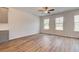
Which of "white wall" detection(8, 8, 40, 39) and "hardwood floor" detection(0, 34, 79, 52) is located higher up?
"white wall" detection(8, 8, 40, 39)

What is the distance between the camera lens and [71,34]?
28.2 ft

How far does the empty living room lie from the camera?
16.1 ft

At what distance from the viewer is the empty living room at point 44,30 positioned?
16.1ft

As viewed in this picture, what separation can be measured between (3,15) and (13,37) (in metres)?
1.89

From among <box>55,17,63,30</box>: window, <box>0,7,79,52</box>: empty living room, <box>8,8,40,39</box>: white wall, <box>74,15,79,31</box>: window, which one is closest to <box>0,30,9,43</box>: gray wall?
<box>0,7,79,52</box>: empty living room

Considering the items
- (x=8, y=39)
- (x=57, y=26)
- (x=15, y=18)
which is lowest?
(x=8, y=39)

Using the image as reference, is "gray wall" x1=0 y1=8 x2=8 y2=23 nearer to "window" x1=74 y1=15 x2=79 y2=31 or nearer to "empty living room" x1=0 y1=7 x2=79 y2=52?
"empty living room" x1=0 y1=7 x2=79 y2=52

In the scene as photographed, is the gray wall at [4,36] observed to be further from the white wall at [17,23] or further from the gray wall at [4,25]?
the white wall at [17,23]

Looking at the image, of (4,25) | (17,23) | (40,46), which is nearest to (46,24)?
(17,23)

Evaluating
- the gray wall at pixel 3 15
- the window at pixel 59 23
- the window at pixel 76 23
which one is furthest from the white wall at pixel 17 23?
the window at pixel 76 23

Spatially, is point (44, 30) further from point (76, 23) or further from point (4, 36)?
point (4, 36)

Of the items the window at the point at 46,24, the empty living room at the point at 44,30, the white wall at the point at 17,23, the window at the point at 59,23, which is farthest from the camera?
the window at the point at 46,24
